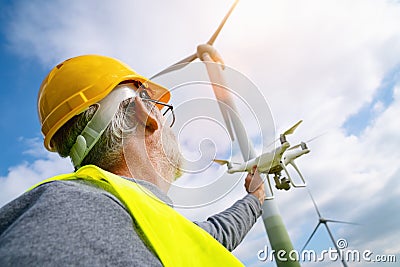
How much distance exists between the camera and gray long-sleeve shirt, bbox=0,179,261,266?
2.74ft

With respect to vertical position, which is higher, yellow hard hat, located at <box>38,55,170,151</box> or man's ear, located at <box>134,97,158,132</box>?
yellow hard hat, located at <box>38,55,170,151</box>

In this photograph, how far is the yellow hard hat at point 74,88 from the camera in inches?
89.7

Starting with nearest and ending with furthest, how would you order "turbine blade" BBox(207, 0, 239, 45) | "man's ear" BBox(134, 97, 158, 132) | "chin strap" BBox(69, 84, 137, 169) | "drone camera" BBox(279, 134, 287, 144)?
"chin strap" BBox(69, 84, 137, 169)
"man's ear" BBox(134, 97, 158, 132)
"drone camera" BBox(279, 134, 287, 144)
"turbine blade" BBox(207, 0, 239, 45)

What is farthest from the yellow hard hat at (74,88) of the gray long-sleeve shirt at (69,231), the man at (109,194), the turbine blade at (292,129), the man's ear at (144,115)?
the turbine blade at (292,129)

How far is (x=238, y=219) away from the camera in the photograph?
8.92ft

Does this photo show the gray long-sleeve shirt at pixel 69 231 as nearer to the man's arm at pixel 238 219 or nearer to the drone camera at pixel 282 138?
the man's arm at pixel 238 219

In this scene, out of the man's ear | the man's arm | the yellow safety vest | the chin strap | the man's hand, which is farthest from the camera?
the man's hand

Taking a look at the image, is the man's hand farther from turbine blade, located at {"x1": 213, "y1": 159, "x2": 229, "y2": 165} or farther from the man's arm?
turbine blade, located at {"x1": 213, "y1": 159, "x2": 229, "y2": 165}

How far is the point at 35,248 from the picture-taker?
833 millimetres

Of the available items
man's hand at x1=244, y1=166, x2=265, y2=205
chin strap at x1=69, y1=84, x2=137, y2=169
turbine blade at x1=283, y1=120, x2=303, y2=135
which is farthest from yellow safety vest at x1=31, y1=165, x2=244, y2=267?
turbine blade at x1=283, y1=120, x2=303, y2=135

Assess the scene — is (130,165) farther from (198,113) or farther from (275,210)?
(275,210)

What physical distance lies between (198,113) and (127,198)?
3.53 ft

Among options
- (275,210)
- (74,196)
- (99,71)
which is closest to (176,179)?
(99,71)

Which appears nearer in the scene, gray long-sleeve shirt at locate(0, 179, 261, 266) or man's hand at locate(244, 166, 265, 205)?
gray long-sleeve shirt at locate(0, 179, 261, 266)
